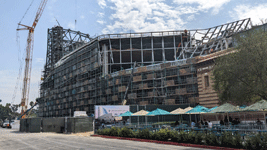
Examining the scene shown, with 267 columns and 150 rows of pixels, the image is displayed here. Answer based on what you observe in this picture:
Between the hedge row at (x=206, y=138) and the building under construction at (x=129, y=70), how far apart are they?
773 inches

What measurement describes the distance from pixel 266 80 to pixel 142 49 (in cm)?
5339

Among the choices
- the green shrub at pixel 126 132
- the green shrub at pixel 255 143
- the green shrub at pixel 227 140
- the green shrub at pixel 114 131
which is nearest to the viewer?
the green shrub at pixel 255 143

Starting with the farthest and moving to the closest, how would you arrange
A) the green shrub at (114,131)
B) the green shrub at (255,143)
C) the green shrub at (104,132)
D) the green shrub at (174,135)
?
the green shrub at (104,132), the green shrub at (114,131), the green shrub at (174,135), the green shrub at (255,143)

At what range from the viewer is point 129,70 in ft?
205

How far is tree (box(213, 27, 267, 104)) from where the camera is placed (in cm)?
1964

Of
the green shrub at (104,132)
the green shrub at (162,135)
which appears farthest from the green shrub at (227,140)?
the green shrub at (104,132)

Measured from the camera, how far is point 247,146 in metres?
15.9

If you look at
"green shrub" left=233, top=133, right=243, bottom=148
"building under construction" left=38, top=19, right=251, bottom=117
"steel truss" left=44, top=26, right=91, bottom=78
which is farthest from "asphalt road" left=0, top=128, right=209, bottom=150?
"steel truss" left=44, top=26, right=91, bottom=78

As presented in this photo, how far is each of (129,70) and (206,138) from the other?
44695 millimetres

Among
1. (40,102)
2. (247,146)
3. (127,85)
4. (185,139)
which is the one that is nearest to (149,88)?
(127,85)

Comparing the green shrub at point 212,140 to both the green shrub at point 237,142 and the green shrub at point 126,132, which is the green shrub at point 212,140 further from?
the green shrub at point 126,132

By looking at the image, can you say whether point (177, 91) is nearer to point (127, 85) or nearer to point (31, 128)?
point (127, 85)

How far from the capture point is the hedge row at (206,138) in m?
15.6

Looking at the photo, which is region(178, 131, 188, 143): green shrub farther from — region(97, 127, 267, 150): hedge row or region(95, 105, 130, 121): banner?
region(95, 105, 130, 121): banner
